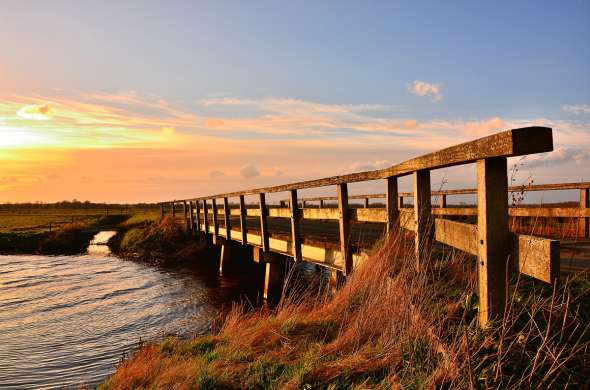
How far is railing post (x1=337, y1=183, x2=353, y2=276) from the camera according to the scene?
7.92m

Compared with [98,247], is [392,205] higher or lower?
higher

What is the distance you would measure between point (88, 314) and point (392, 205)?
30.4 ft

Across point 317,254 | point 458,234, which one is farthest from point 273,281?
point 458,234

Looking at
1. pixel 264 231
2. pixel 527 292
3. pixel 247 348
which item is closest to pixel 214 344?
pixel 247 348

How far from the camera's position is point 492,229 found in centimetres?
346

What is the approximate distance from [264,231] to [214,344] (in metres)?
6.56

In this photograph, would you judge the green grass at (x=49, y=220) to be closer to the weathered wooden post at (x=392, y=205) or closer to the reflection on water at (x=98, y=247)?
the reflection on water at (x=98, y=247)

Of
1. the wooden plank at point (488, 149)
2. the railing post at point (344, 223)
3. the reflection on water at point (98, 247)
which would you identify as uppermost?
the wooden plank at point (488, 149)

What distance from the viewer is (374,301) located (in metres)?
5.18

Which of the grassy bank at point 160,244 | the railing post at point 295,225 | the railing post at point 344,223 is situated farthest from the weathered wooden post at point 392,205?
the grassy bank at point 160,244

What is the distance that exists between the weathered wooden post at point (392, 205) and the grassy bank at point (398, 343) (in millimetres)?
402

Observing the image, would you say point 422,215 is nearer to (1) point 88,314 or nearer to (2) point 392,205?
(2) point 392,205

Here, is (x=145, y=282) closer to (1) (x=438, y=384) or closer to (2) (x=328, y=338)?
(2) (x=328, y=338)

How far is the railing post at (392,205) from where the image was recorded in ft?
21.3
